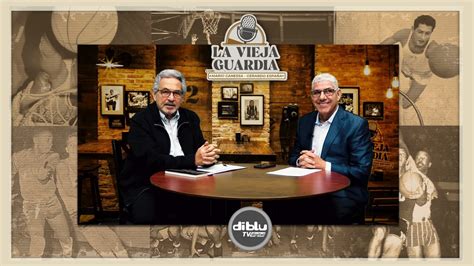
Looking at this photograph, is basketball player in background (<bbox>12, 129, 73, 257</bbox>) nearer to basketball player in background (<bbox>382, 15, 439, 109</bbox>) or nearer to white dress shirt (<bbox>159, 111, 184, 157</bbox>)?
white dress shirt (<bbox>159, 111, 184, 157</bbox>)

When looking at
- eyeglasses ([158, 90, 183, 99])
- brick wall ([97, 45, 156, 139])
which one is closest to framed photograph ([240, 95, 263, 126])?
eyeglasses ([158, 90, 183, 99])

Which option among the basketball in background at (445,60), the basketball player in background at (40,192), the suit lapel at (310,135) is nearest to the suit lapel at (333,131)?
the suit lapel at (310,135)

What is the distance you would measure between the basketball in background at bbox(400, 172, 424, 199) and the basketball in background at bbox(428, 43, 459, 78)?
62 cm

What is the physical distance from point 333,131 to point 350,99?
0.75 feet

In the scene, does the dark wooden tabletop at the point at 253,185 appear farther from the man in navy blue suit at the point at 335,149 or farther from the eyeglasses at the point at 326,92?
the eyeglasses at the point at 326,92

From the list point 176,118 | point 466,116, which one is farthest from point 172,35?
point 466,116

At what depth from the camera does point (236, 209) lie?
116 inches

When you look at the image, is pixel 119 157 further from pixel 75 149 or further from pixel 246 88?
pixel 246 88

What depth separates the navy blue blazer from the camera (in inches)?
120

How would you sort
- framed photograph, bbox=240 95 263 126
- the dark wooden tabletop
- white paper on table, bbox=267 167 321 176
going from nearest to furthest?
the dark wooden tabletop → white paper on table, bbox=267 167 321 176 → framed photograph, bbox=240 95 263 126

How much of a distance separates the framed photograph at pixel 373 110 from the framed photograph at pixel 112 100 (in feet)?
5.05

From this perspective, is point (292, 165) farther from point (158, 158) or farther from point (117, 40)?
point (117, 40)

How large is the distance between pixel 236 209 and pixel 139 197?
60 centimetres

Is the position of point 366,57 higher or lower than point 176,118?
higher
